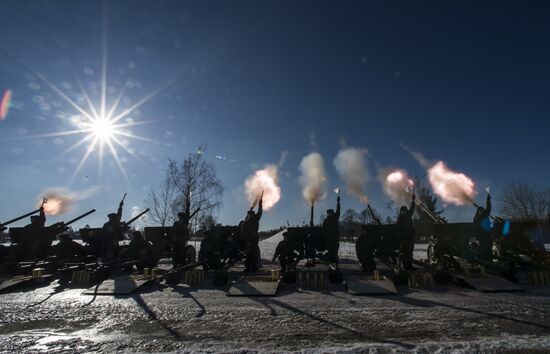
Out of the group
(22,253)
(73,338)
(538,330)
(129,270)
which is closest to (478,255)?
(538,330)

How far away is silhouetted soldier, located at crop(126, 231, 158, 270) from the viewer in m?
15.0

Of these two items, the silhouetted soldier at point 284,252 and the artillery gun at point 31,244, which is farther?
the artillery gun at point 31,244

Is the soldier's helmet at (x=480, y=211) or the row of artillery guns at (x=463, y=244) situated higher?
the soldier's helmet at (x=480, y=211)

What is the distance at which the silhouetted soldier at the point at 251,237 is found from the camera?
14148 mm

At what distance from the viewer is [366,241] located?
14062 mm

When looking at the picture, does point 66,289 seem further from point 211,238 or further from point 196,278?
point 211,238

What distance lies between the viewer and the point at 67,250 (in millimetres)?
15688

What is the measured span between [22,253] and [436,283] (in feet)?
59.5

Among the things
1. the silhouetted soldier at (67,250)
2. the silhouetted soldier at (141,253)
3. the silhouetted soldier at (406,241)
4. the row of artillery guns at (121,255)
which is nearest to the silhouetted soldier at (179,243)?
the row of artillery guns at (121,255)

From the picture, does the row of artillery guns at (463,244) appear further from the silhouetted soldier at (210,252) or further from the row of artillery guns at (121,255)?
the silhouetted soldier at (210,252)

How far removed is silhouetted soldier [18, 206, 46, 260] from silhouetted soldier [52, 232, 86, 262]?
0.83 metres

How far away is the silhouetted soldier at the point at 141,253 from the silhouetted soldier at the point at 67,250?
2758mm

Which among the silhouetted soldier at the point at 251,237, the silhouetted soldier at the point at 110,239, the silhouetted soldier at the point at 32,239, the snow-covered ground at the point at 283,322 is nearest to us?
the snow-covered ground at the point at 283,322

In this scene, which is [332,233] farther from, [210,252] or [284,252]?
[210,252]
